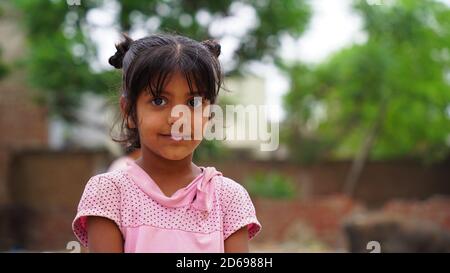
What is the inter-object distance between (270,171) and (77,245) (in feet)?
45.9

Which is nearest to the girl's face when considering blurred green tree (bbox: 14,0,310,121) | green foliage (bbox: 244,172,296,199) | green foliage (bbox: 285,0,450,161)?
blurred green tree (bbox: 14,0,310,121)

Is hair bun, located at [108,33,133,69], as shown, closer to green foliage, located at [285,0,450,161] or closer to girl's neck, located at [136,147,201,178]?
girl's neck, located at [136,147,201,178]

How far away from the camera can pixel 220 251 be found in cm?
152

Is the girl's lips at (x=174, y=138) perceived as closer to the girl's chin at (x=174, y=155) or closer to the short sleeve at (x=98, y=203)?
the girl's chin at (x=174, y=155)

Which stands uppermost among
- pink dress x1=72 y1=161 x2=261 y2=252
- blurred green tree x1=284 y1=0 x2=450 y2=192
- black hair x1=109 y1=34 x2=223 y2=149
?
blurred green tree x1=284 y1=0 x2=450 y2=192

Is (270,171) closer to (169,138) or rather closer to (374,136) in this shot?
(374,136)

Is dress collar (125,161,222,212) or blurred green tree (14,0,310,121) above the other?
→ blurred green tree (14,0,310,121)

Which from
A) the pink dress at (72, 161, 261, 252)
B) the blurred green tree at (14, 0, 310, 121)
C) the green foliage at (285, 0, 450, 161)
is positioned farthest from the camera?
the green foliage at (285, 0, 450, 161)

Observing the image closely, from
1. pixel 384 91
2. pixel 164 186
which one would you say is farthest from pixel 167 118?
pixel 384 91

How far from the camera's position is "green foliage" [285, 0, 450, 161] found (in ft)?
41.8

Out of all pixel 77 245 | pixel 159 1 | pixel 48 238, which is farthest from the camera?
pixel 48 238

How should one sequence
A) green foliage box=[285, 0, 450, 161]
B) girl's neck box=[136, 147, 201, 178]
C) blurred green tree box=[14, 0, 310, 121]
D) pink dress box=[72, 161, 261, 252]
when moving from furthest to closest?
green foliage box=[285, 0, 450, 161] → blurred green tree box=[14, 0, 310, 121] → girl's neck box=[136, 147, 201, 178] → pink dress box=[72, 161, 261, 252]

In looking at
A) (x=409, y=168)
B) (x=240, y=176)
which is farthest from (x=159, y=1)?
(x=409, y=168)

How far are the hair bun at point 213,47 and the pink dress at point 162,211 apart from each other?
0.28 m
